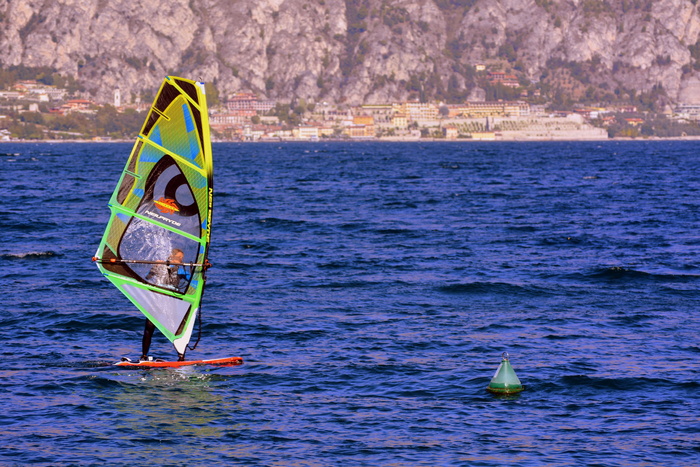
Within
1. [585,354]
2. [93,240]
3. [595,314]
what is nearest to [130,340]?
[585,354]

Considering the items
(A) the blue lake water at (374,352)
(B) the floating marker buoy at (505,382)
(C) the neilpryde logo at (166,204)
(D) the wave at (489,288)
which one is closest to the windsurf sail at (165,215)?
(C) the neilpryde logo at (166,204)

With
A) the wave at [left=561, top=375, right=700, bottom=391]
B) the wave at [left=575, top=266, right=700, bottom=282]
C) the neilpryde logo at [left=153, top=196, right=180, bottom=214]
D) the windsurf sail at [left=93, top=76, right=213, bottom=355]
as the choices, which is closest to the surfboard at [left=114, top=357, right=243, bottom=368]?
the windsurf sail at [left=93, top=76, right=213, bottom=355]

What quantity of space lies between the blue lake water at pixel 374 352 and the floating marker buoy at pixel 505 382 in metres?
0.23

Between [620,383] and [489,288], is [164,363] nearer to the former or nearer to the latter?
[620,383]

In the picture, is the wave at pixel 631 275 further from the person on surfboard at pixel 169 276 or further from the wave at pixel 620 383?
the person on surfboard at pixel 169 276

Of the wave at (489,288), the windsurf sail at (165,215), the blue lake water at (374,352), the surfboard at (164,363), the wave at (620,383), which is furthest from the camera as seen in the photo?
the wave at (489,288)

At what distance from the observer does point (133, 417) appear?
18375 mm

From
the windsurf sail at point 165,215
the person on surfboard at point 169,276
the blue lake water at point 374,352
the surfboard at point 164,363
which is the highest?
the windsurf sail at point 165,215

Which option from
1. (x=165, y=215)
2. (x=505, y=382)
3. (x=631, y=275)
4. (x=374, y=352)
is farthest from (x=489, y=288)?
(x=165, y=215)

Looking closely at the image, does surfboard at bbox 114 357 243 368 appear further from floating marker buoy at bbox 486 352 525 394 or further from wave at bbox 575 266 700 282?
wave at bbox 575 266 700 282

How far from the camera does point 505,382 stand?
791 inches

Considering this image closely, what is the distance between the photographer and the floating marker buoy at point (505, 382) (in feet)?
66.0

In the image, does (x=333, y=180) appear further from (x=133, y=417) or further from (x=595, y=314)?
(x=133, y=417)

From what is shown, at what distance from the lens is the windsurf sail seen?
63.9ft
